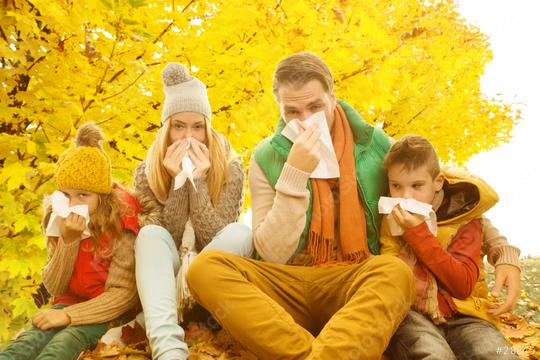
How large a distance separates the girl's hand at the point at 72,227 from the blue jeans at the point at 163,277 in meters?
0.31

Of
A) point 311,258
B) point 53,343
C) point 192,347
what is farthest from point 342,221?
point 53,343

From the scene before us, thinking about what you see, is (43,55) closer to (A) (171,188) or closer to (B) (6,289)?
(A) (171,188)

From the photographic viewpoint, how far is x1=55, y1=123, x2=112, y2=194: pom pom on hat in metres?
2.84

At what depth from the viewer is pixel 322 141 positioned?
2.82 meters

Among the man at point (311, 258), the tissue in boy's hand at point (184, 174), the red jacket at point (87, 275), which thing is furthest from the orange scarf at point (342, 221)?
the red jacket at point (87, 275)

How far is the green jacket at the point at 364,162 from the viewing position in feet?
9.30

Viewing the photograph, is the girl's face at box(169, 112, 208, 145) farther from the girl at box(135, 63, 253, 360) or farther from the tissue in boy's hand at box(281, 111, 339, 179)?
the tissue in boy's hand at box(281, 111, 339, 179)

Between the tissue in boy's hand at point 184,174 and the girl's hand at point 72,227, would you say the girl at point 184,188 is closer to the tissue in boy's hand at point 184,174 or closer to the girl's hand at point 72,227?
the tissue in boy's hand at point 184,174

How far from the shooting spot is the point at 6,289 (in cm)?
521

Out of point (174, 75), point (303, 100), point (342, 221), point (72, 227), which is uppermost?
point (174, 75)

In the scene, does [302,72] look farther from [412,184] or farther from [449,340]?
[449,340]

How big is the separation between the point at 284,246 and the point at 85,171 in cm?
122

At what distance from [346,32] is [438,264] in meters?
2.44

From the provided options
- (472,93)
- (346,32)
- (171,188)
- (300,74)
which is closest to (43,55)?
(171,188)
